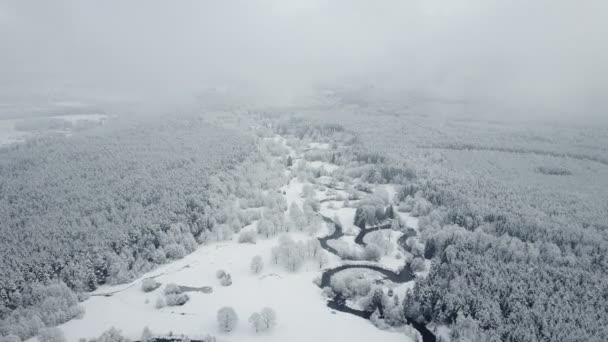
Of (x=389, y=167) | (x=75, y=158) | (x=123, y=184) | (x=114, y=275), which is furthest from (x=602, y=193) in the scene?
(x=75, y=158)

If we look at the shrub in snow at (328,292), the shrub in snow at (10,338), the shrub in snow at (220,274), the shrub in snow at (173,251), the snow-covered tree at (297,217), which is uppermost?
the snow-covered tree at (297,217)

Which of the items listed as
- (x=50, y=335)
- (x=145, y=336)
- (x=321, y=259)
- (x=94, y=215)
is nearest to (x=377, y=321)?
(x=321, y=259)

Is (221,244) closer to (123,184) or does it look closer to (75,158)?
(123,184)

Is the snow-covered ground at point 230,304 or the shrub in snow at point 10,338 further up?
the shrub in snow at point 10,338

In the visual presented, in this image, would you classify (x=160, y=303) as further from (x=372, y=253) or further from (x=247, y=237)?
(x=372, y=253)

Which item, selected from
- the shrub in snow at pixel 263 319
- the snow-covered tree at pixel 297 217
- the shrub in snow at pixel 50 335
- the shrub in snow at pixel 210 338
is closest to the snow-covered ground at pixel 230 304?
the shrub in snow at pixel 263 319

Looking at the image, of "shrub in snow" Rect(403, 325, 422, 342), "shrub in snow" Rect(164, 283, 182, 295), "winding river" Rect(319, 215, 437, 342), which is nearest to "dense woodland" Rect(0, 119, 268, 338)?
"shrub in snow" Rect(164, 283, 182, 295)

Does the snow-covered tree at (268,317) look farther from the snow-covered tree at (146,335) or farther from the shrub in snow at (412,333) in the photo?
the shrub in snow at (412,333)

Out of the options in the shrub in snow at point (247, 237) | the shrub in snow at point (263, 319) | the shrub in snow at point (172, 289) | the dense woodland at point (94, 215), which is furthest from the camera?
the shrub in snow at point (247, 237)
